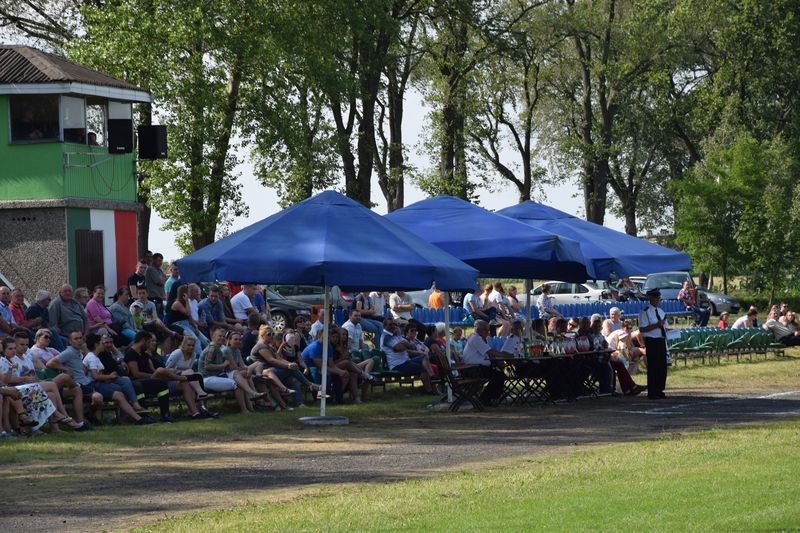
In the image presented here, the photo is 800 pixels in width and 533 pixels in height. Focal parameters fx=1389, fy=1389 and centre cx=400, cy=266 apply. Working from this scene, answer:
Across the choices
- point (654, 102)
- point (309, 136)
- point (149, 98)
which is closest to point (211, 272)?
point (149, 98)

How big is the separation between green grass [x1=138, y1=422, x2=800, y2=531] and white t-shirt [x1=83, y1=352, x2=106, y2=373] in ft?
22.4

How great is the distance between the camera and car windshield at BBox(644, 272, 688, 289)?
50969 millimetres

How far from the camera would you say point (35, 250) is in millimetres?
31859

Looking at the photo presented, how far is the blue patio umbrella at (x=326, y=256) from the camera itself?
59.9 ft

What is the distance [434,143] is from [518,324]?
4049 centimetres

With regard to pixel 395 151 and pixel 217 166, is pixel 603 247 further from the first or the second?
pixel 395 151

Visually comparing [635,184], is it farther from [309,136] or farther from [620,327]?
[620,327]

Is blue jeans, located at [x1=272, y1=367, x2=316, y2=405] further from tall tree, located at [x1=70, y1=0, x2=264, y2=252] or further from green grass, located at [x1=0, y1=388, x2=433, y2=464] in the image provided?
tall tree, located at [x1=70, y1=0, x2=264, y2=252]

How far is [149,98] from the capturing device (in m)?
34.5

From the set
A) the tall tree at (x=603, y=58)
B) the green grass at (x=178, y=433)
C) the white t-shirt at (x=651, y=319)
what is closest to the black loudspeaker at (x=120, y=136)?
the green grass at (x=178, y=433)

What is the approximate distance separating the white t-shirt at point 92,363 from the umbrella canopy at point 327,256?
1.71 metres

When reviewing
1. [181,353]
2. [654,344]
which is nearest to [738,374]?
[654,344]

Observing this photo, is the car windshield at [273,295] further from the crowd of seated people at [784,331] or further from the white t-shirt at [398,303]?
the crowd of seated people at [784,331]

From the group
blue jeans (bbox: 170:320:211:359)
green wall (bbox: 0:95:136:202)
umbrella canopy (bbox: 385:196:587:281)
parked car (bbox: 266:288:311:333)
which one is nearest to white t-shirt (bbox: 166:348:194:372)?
blue jeans (bbox: 170:320:211:359)
